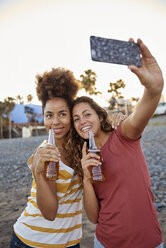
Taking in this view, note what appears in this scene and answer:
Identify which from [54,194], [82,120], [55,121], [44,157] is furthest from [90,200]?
[55,121]

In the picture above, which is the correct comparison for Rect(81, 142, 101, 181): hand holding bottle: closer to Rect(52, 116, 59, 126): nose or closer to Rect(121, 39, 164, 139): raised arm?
Rect(121, 39, 164, 139): raised arm

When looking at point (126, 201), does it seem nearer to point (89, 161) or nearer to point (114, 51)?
point (89, 161)

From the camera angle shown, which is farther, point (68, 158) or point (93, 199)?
point (68, 158)

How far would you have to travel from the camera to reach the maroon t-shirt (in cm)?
182

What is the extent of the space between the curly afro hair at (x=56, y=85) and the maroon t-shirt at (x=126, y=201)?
3.62 feet

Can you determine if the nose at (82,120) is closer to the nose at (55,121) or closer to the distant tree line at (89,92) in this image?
the nose at (55,121)

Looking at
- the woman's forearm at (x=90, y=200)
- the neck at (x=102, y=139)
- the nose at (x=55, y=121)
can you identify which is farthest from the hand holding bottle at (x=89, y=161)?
the nose at (x=55, y=121)

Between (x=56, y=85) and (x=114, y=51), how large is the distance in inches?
56.6

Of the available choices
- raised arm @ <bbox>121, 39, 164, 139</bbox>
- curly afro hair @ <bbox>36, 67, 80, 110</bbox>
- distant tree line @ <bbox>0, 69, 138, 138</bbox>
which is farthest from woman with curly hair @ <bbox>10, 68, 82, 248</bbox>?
distant tree line @ <bbox>0, 69, 138, 138</bbox>

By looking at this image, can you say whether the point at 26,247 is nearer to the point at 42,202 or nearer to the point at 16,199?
the point at 42,202

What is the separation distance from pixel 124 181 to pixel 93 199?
1.36 feet

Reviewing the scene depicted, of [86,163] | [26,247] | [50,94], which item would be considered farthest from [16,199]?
[86,163]

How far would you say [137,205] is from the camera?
1864mm

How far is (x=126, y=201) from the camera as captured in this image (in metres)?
1.88
